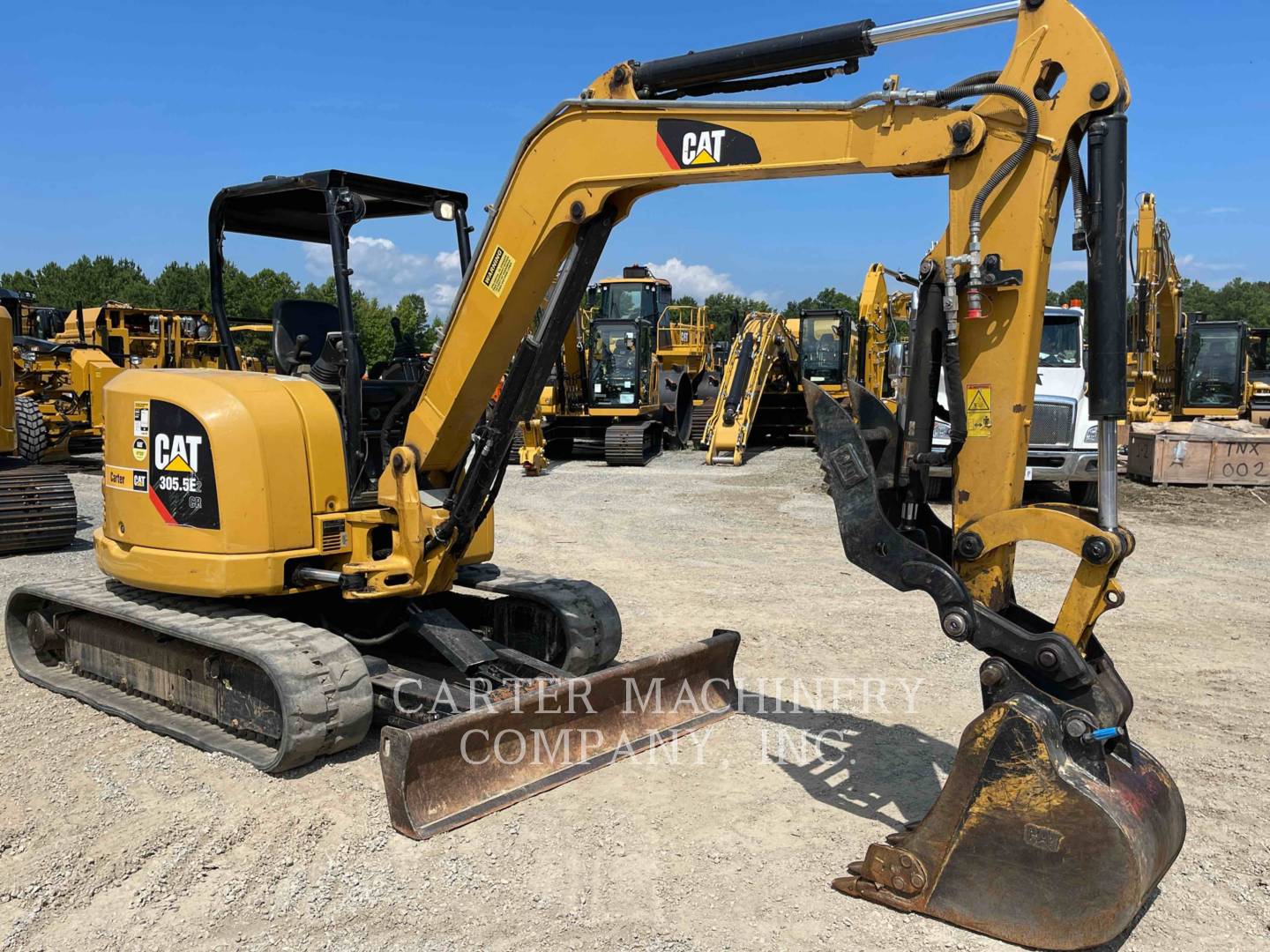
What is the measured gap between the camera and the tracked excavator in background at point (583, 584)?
3.47 metres

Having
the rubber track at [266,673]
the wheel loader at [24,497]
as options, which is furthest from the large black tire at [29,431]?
the rubber track at [266,673]

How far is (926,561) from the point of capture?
379 centimetres

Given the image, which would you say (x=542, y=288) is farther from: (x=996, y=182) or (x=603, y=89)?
(x=996, y=182)

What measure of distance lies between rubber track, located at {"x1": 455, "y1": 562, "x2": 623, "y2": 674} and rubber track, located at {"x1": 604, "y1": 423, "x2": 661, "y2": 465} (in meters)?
12.6

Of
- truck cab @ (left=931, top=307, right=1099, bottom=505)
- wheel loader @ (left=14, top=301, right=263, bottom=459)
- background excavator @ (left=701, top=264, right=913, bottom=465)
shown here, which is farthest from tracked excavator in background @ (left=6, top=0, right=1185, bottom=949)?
wheel loader @ (left=14, top=301, right=263, bottom=459)

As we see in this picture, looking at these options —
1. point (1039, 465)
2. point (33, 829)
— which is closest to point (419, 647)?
point (33, 829)

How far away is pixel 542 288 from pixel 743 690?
260 cm

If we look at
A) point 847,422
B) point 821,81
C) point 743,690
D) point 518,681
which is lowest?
point 743,690

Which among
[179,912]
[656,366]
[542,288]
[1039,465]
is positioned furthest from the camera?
[656,366]

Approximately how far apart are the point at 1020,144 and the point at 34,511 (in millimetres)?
9459

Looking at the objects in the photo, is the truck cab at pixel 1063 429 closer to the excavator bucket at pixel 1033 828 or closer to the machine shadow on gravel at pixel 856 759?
the machine shadow on gravel at pixel 856 759

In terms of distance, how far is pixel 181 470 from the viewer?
16.9 ft

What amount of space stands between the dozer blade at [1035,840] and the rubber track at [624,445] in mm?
15302

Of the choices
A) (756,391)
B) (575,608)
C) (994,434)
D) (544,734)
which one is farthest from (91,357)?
(994,434)
